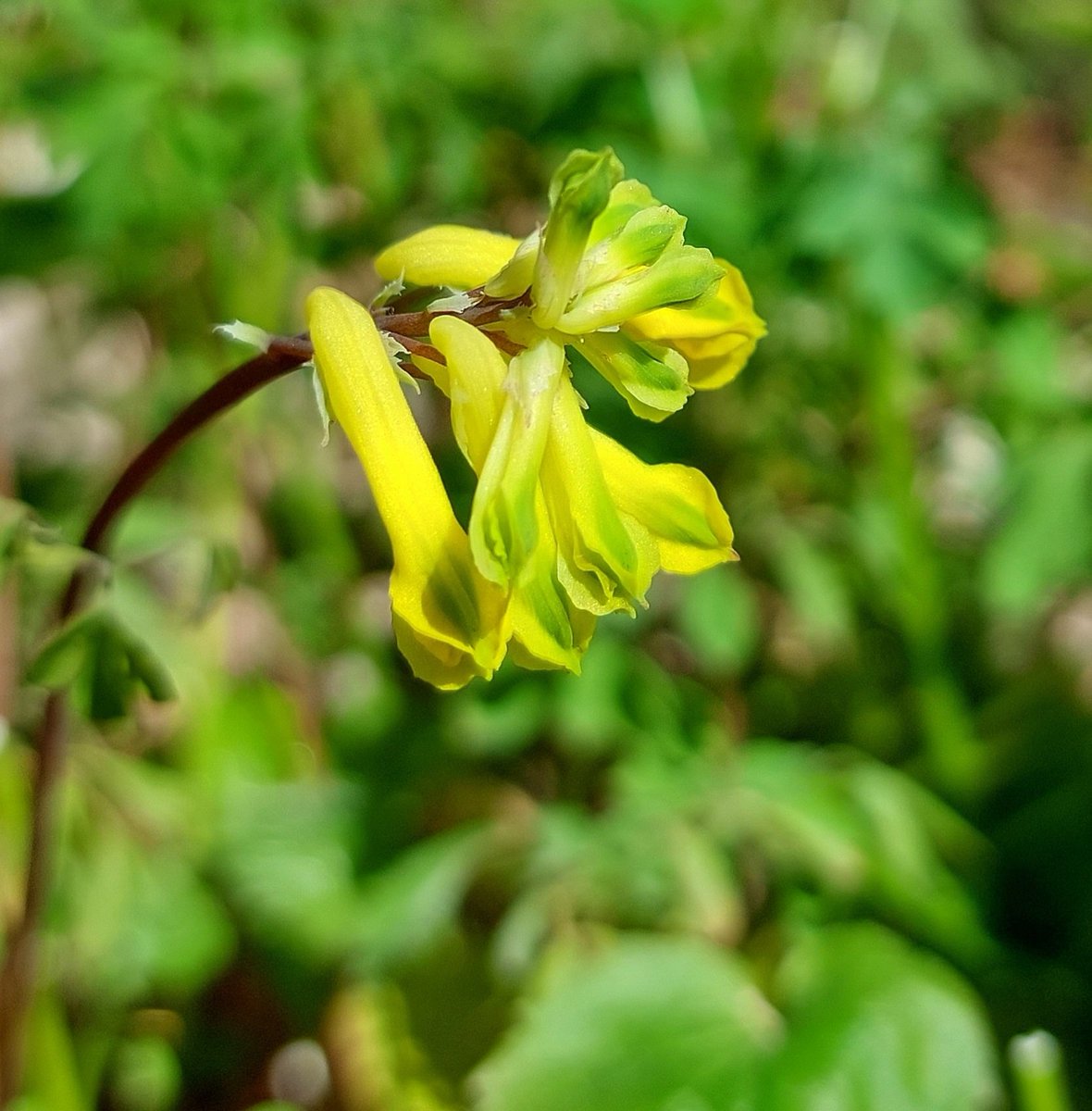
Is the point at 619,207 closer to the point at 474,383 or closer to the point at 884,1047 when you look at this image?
the point at 474,383

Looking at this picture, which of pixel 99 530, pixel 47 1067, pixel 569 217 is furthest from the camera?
pixel 47 1067

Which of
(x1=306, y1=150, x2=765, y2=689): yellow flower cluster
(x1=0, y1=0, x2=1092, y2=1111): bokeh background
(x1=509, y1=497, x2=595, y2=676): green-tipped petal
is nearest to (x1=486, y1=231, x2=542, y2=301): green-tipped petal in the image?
(x1=306, y1=150, x2=765, y2=689): yellow flower cluster

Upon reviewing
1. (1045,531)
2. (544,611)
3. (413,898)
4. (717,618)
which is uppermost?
(544,611)

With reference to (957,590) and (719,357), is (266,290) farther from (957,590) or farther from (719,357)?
(957,590)

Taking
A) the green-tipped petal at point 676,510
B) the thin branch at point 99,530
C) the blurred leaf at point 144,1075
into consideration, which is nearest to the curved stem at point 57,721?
the thin branch at point 99,530

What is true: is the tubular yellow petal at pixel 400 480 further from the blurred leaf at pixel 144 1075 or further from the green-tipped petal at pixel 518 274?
the blurred leaf at pixel 144 1075

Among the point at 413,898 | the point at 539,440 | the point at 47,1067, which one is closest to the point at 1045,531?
the point at 413,898

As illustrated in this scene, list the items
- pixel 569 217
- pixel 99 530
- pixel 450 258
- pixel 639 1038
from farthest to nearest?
pixel 639 1038 → pixel 99 530 → pixel 450 258 → pixel 569 217

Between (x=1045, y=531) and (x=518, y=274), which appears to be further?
(x=1045, y=531)
